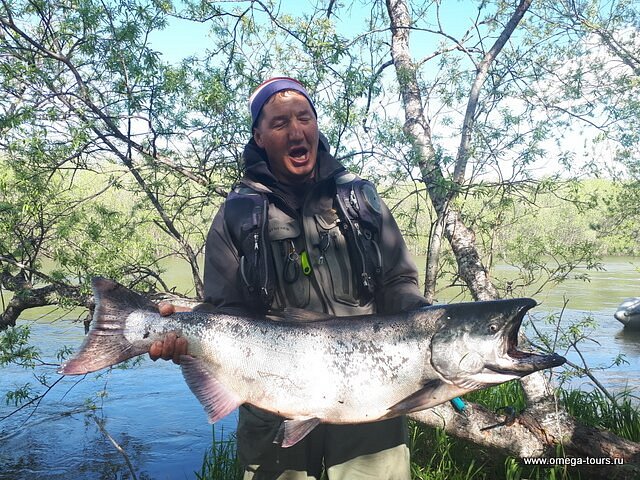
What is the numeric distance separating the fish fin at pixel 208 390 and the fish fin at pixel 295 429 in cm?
30

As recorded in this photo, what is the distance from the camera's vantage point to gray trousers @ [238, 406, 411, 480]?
2750mm

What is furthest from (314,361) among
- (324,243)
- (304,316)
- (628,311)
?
(628,311)

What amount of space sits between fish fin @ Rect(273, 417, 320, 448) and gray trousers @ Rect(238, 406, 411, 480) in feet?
1.00

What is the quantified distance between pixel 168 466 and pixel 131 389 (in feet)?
11.1

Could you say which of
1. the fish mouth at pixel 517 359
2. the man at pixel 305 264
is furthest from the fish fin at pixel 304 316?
the fish mouth at pixel 517 359

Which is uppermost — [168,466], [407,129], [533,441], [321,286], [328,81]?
[328,81]

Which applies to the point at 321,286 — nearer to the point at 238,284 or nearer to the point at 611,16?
the point at 238,284

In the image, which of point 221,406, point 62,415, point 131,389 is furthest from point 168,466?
point 221,406

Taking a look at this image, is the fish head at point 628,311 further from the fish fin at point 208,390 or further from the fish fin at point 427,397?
the fish fin at point 208,390

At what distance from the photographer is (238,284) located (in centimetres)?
286

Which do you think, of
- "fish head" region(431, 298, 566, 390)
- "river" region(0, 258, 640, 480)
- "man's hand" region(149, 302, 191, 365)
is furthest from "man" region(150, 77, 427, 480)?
"river" region(0, 258, 640, 480)

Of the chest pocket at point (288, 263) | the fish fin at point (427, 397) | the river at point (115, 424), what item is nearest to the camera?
the fish fin at point (427, 397)

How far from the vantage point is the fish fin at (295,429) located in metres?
2.43

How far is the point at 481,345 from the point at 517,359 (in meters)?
0.17
